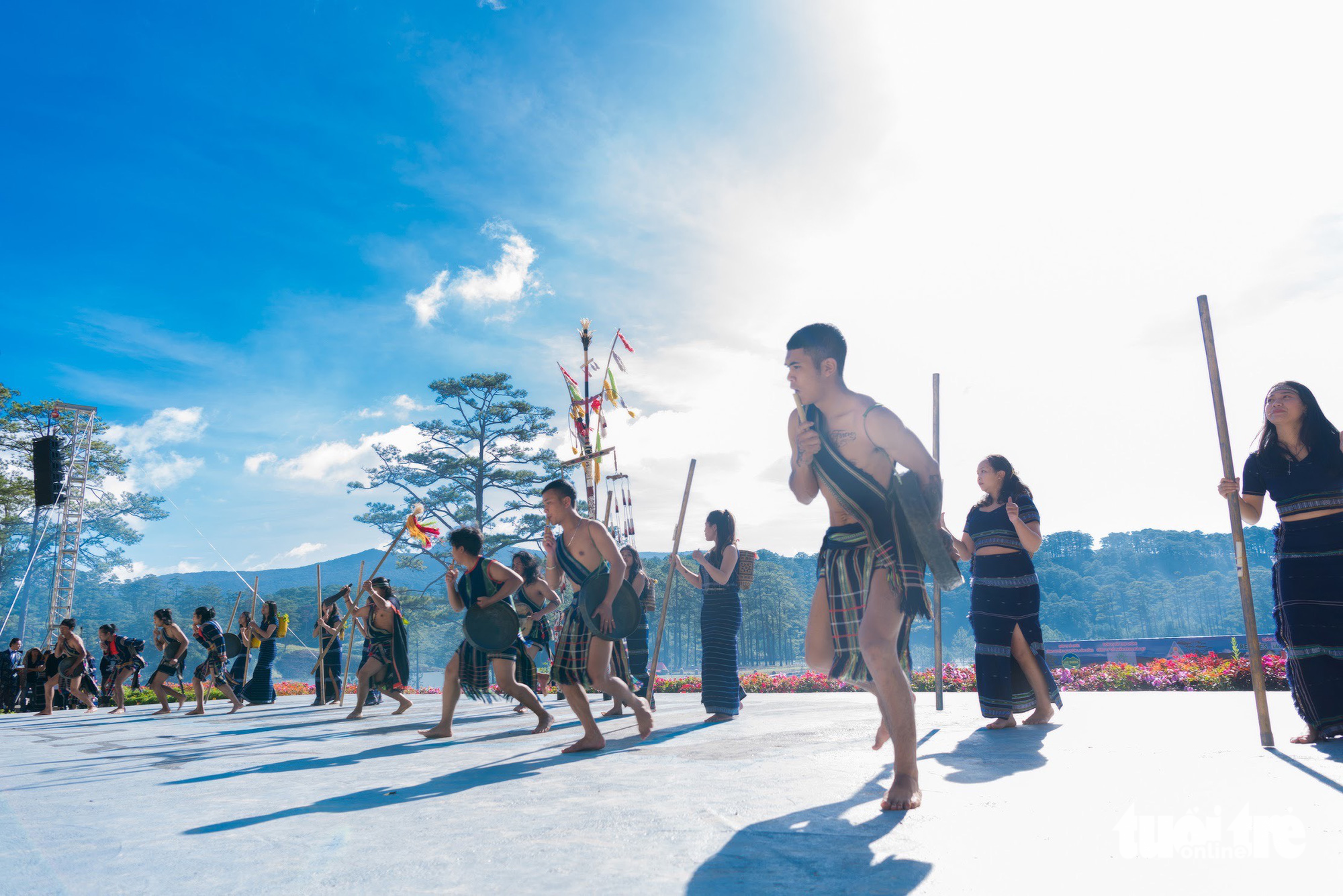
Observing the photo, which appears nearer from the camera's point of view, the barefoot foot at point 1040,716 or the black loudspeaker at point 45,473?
the barefoot foot at point 1040,716

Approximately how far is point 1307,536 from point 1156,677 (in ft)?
22.9

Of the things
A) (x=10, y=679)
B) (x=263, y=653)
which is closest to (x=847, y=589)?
(x=263, y=653)

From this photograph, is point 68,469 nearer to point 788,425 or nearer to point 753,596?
point 788,425

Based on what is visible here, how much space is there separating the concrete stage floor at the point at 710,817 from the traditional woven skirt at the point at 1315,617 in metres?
0.30

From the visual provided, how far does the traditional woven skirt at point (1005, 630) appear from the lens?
584cm

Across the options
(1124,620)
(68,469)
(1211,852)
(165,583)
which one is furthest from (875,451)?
(165,583)

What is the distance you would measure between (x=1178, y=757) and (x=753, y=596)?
109044 millimetres

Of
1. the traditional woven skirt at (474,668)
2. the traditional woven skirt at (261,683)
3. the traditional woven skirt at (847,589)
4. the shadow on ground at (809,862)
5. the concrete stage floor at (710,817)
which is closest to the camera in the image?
the shadow on ground at (809,862)

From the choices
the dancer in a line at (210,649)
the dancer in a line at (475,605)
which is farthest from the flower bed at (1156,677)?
the dancer in a line at (210,649)

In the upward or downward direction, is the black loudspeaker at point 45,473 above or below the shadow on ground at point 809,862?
above

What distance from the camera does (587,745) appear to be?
533 cm

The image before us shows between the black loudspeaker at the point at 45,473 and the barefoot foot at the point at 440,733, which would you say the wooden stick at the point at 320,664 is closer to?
the barefoot foot at the point at 440,733

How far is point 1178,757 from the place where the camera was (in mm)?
3896

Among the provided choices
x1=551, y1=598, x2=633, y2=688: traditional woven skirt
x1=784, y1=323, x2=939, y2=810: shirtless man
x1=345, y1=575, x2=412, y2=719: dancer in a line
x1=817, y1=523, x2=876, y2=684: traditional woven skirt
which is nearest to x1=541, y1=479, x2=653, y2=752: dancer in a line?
x1=551, y1=598, x2=633, y2=688: traditional woven skirt
